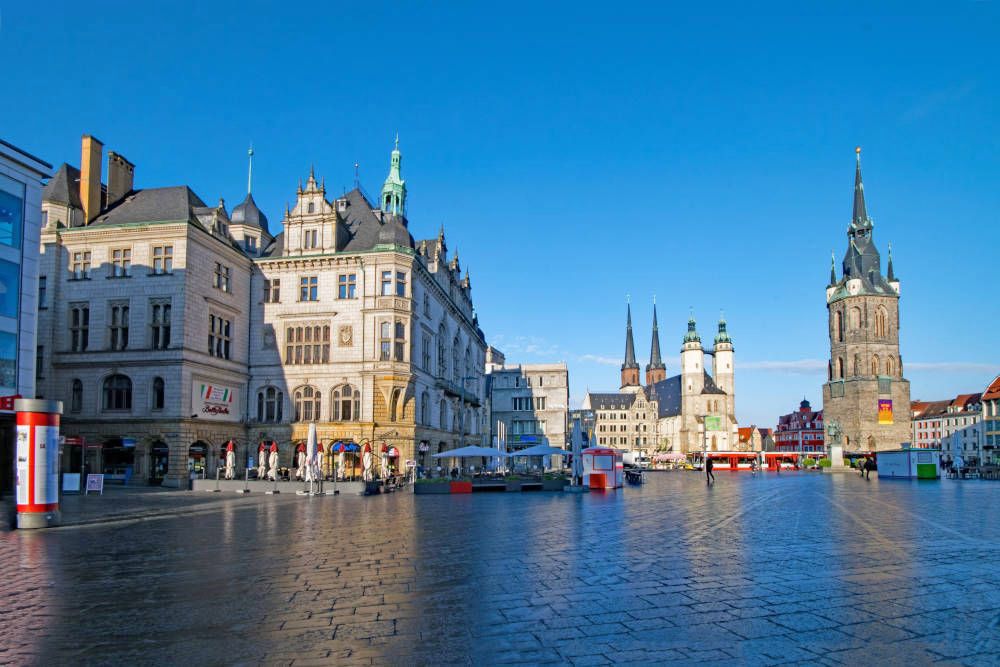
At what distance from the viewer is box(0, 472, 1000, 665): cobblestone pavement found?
8.14 metres

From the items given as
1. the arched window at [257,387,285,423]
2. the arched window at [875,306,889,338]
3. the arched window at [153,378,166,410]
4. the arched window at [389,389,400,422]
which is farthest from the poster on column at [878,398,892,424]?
the arched window at [153,378,166,410]

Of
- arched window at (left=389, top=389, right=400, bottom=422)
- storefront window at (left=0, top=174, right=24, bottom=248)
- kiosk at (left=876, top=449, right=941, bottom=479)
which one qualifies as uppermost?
storefront window at (left=0, top=174, right=24, bottom=248)

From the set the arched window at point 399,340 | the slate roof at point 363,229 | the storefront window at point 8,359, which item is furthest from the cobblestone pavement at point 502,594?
the slate roof at point 363,229

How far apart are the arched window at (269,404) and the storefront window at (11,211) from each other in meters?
26.8

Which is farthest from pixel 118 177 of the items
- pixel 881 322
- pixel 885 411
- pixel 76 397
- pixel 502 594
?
pixel 881 322

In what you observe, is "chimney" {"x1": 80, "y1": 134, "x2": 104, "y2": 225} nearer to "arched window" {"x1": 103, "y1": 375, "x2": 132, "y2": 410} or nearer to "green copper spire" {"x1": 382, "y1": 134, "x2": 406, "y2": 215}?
"arched window" {"x1": 103, "y1": 375, "x2": 132, "y2": 410}

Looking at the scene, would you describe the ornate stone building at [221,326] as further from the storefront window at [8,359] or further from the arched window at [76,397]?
the storefront window at [8,359]

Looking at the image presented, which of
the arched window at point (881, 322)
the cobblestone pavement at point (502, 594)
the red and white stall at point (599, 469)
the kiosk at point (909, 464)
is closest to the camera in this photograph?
the cobblestone pavement at point (502, 594)

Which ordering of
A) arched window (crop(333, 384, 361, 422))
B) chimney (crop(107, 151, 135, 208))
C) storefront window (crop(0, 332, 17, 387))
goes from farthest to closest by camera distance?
1. arched window (crop(333, 384, 361, 422))
2. chimney (crop(107, 151, 135, 208))
3. storefront window (crop(0, 332, 17, 387))

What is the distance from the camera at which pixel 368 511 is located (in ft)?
89.4

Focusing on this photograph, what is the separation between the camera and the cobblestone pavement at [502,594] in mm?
8141

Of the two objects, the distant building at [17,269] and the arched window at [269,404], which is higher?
the distant building at [17,269]

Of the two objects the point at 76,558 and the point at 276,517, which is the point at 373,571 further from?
the point at 276,517

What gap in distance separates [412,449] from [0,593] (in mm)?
42259
